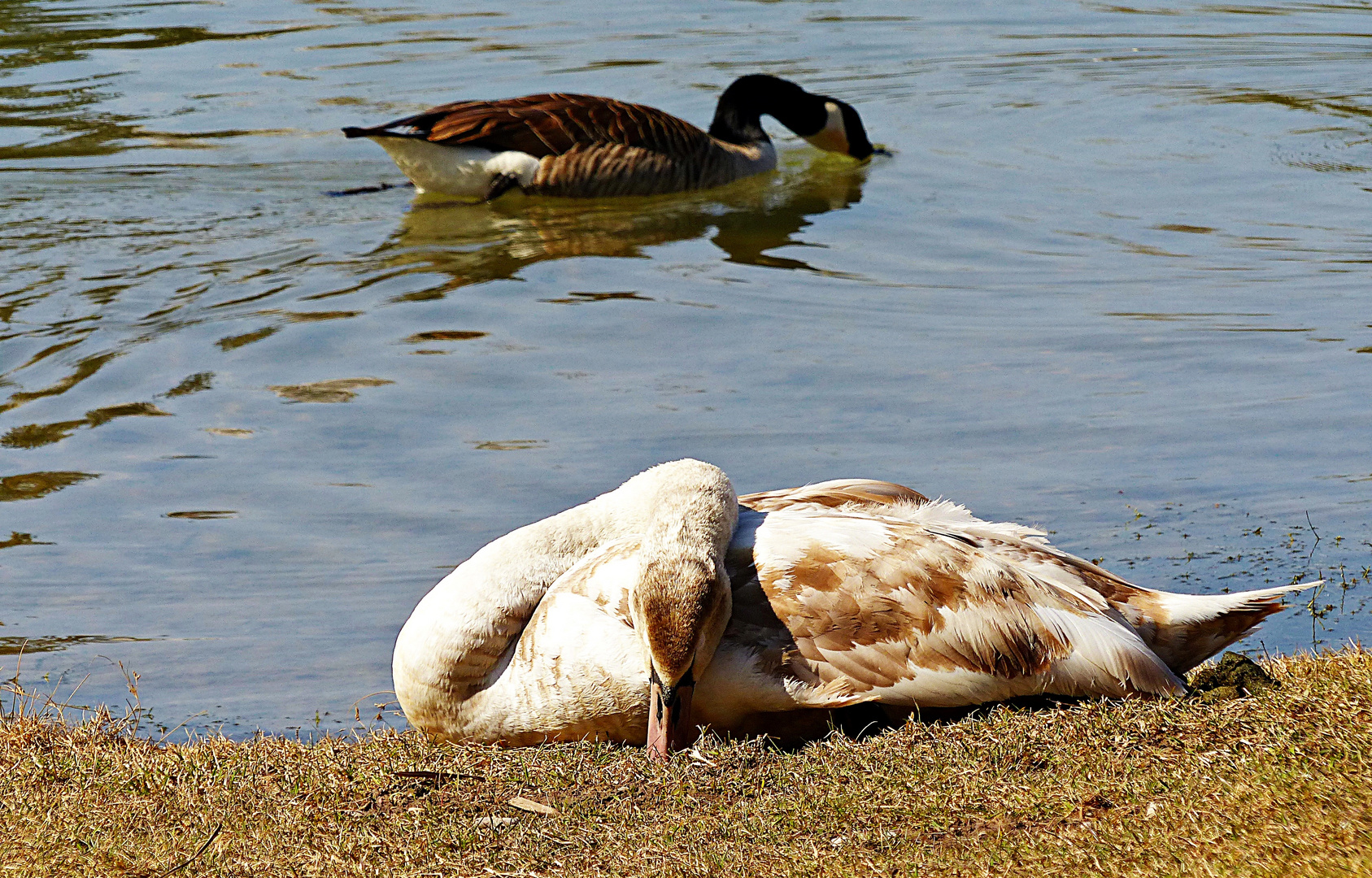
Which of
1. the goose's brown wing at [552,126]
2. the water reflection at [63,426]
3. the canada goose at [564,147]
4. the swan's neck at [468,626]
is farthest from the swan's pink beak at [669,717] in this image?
the goose's brown wing at [552,126]

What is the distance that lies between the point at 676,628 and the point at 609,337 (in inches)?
230

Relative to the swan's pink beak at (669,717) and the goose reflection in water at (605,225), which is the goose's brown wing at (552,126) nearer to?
the goose reflection in water at (605,225)

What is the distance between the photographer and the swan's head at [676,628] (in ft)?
14.3

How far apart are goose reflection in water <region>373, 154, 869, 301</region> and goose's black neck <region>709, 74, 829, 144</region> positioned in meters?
0.49

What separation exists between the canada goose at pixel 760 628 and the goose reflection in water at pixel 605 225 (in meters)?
6.52

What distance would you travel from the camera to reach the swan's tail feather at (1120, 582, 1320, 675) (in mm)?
4719

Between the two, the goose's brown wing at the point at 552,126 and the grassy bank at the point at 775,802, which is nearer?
the grassy bank at the point at 775,802

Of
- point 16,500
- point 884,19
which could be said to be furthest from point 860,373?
point 884,19

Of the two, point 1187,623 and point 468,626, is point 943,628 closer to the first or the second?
point 1187,623

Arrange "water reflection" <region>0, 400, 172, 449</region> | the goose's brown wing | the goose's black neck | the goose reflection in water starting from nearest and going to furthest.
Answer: "water reflection" <region>0, 400, 172, 449</region>
the goose reflection in water
the goose's brown wing
the goose's black neck

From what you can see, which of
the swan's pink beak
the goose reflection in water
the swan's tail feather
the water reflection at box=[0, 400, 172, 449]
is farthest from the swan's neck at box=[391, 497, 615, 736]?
the goose reflection in water

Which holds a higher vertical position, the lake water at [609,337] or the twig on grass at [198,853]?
the twig on grass at [198,853]

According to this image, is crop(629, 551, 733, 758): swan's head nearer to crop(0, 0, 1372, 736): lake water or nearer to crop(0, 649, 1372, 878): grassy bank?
crop(0, 649, 1372, 878): grassy bank

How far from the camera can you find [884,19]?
20844 millimetres
